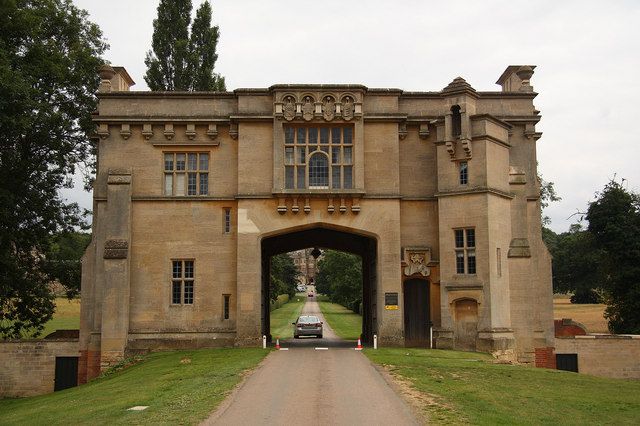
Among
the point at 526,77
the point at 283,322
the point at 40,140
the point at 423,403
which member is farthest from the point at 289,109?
the point at 283,322

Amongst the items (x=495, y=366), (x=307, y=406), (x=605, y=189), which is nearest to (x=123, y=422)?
(x=307, y=406)

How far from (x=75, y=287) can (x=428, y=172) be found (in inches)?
797

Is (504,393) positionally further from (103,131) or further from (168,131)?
(103,131)

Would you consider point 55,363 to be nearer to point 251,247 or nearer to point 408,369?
point 251,247

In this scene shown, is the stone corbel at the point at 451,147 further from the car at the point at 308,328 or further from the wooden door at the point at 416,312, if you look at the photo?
the car at the point at 308,328

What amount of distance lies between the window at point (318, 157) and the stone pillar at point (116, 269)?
736cm

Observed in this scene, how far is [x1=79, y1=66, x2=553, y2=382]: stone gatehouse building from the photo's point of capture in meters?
30.0

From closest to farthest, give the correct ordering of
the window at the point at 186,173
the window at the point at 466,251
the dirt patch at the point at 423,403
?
1. the dirt patch at the point at 423,403
2. the window at the point at 466,251
3. the window at the point at 186,173

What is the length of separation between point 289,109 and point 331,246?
1055cm

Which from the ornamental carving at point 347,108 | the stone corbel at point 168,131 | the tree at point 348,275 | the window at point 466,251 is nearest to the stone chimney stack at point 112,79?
the stone corbel at point 168,131

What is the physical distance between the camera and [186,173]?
3145 cm

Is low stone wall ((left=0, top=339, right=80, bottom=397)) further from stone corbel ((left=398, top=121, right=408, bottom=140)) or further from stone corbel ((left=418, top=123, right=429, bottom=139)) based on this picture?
stone corbel ((left=418, top=123, right=429, bottom=139))

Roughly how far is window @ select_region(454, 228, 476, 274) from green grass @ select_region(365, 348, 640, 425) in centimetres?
440

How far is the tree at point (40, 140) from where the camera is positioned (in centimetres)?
3375
